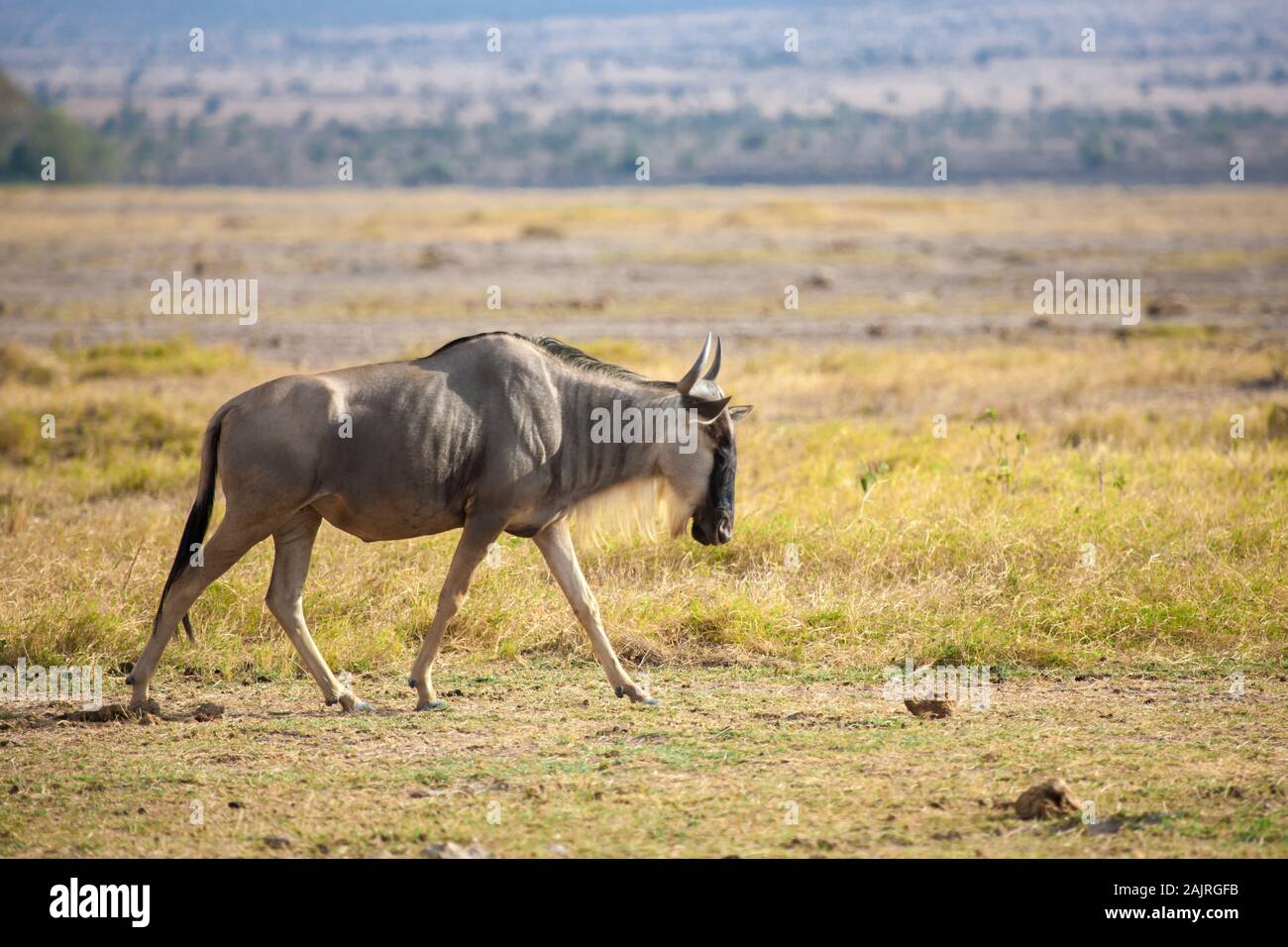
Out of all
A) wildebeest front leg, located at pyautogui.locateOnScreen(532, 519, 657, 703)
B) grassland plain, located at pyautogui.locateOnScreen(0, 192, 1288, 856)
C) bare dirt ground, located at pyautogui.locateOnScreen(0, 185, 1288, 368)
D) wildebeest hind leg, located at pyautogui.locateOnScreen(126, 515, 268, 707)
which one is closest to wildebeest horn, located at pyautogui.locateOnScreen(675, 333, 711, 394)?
wildebeest front leg, located at pyautogui.locateOnScreen(532, 519, 657, 703)

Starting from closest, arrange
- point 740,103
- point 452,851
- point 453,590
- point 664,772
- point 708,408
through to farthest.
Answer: point 452,851
point 664,772
point 453,590
point 708,408
point 740,103

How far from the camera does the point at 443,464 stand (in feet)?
23.6

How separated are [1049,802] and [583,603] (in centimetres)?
257

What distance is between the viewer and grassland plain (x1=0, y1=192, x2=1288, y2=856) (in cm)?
582

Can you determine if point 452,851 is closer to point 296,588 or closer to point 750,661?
point 296,588

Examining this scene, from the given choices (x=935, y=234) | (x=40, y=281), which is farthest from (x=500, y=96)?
(x=40, y=281)

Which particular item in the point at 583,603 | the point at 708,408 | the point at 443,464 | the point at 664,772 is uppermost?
the point at 708,408

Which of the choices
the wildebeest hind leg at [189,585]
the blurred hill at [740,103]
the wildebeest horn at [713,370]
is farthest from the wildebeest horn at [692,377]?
the blurred hill at [740,103]

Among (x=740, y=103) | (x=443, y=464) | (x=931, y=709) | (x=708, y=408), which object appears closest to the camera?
(x=931, y=709)

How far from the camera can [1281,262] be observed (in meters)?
32.5

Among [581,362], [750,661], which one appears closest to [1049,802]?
[750,661]

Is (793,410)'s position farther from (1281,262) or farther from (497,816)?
(1281,262)

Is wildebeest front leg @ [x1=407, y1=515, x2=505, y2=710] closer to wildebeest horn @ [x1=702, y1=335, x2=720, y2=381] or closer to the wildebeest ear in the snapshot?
the wildebeest ear

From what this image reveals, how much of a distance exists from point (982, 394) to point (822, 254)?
64.5 ft
